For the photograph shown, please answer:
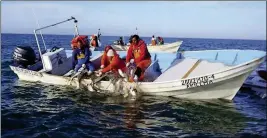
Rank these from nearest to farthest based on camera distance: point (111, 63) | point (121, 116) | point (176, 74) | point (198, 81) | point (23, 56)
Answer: point (121, 116), point (198, 81), point (176, 74), point (111, 63), point (23, 56)

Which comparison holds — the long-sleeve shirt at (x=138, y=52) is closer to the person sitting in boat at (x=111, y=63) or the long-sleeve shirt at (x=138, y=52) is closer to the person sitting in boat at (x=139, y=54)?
the person sitting in boat at (x=139, y=54)

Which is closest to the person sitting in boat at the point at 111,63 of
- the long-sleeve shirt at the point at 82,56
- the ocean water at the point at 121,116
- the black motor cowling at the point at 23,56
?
the long-sleeve shirt at the point at 82,56

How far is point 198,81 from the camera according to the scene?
40.1 ft

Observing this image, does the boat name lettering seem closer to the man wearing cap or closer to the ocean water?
the ocean water

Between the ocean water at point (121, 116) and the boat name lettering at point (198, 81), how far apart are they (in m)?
0.72

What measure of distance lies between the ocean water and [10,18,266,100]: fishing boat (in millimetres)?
399

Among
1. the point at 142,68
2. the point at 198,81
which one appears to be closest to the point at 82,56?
the point at 142,68

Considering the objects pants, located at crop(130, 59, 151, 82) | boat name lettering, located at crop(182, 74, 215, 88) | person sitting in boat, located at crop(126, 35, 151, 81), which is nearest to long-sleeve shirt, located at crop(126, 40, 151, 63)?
person sitting in boat, located at crop(126, 35, 151, 81)

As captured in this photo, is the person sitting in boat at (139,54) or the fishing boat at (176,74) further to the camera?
the person sitting in boat at (139,54)

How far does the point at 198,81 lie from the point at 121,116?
3452mm

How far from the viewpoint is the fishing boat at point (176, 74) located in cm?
1213

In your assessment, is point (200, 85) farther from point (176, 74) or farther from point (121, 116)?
point (121, 116)

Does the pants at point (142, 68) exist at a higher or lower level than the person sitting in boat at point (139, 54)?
lower

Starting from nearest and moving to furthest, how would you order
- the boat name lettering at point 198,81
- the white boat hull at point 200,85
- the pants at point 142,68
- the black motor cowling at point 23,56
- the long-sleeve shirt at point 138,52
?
the white boat hull at point 200,85, the boat name lettering at point 198,81, the pants at point 142,68, the long-sleeve shirt at point 138,52, the black motor cowling at point 23,56
